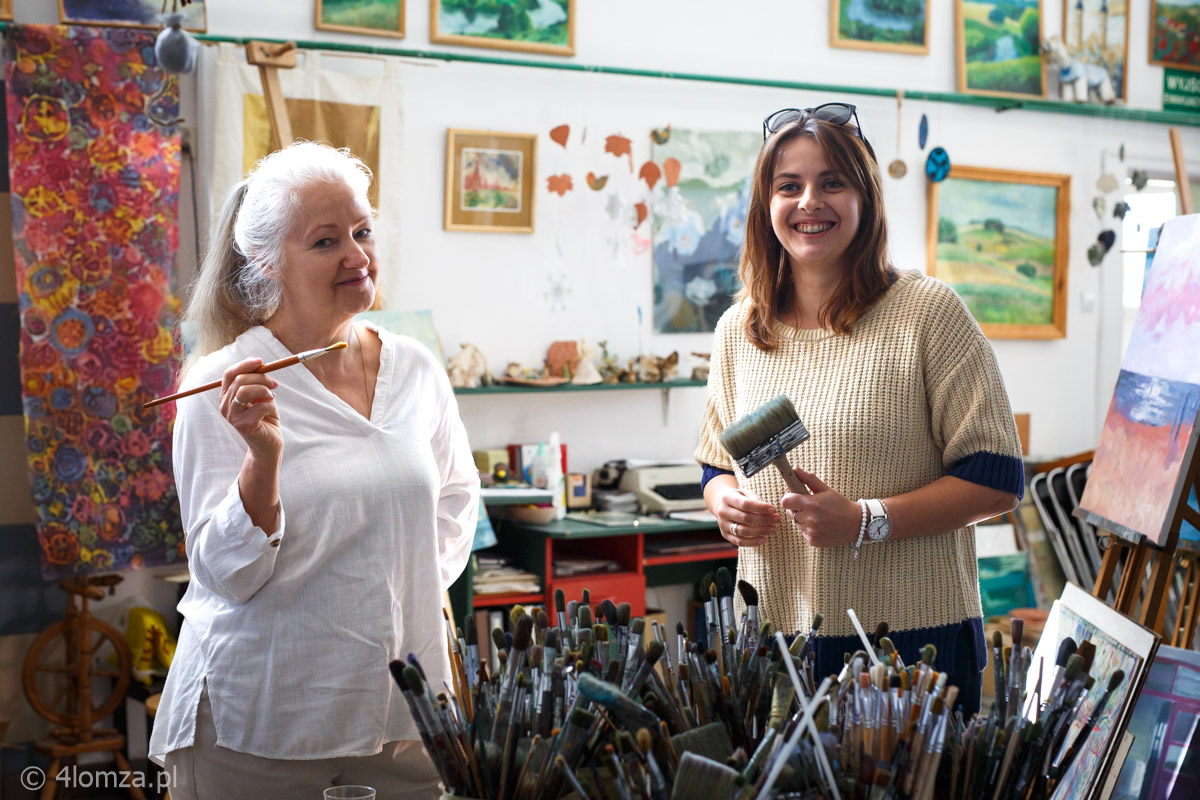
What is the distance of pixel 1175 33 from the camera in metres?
5.68

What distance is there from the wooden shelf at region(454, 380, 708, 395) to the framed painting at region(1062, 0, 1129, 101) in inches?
104

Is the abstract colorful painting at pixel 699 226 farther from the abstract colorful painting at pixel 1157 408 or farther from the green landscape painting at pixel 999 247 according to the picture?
the abstract colorful painting at pixel 1157 408

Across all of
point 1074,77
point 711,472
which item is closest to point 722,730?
point 711,472

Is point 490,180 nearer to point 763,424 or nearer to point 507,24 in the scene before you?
point 507,24

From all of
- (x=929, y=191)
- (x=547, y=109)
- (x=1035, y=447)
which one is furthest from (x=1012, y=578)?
(x=547, y=109)

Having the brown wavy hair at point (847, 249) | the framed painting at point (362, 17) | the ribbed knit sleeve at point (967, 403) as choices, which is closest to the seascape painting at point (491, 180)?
the framed painting at point (362, 17)

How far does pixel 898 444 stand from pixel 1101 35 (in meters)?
4.62

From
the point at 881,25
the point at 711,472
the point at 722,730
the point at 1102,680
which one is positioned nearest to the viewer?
the point at 722,730

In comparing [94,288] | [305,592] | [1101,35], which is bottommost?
[305,592]

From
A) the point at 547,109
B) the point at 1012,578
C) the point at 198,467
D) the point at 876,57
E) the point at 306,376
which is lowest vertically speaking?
the point at 1012,578

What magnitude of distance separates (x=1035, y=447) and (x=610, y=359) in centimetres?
236

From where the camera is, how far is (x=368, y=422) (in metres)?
1.76

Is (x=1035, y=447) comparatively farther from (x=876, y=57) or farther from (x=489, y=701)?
(x=489, y=701)

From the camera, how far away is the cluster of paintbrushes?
3.53 ft
